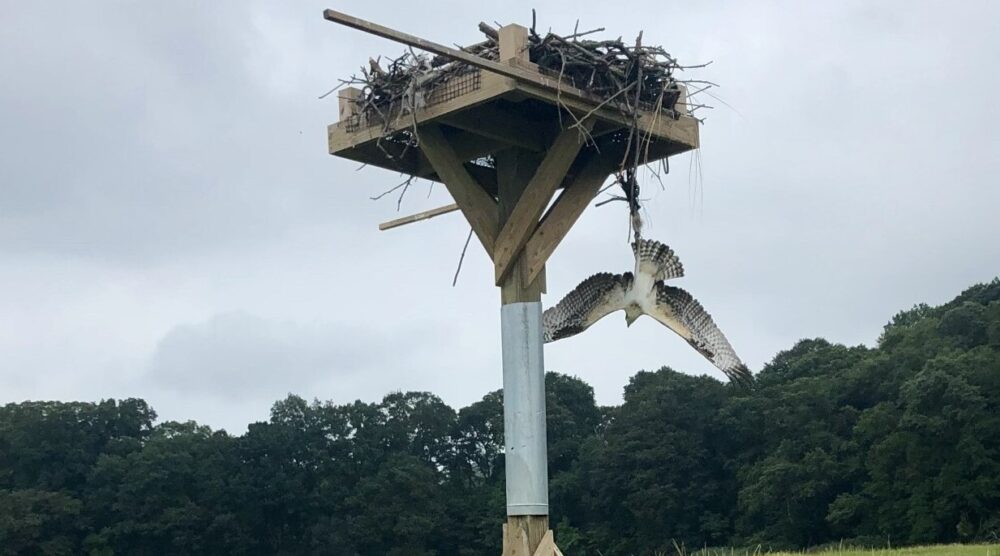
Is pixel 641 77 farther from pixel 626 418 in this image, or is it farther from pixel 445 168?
pixel 626 418

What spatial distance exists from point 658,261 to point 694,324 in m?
0.59

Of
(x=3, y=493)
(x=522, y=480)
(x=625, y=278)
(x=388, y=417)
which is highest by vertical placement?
(x=388, y=417)

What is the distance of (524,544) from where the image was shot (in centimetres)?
1058

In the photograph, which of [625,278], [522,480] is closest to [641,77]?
[625,278]

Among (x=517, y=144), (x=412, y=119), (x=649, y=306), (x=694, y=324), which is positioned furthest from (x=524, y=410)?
(x=412, y=119)

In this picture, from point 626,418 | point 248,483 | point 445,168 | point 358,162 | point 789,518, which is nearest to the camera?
point 445,168

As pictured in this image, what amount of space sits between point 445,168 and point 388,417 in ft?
184

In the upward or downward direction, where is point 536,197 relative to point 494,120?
downward

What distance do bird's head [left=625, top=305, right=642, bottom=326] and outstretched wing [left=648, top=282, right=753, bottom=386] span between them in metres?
0.11

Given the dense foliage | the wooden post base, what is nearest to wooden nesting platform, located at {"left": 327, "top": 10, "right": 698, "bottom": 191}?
the wooden post base

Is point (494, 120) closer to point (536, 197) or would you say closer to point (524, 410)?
point (536, 197)

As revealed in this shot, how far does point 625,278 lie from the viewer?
37.2 ft

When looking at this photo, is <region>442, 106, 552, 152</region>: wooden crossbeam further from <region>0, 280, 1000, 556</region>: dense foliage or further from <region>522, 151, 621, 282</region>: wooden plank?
<region>0, 280, 1000, 556</region>: dense foliage

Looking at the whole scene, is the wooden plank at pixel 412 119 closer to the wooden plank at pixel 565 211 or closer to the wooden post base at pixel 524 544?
the wooden plank at pixel 565 211
